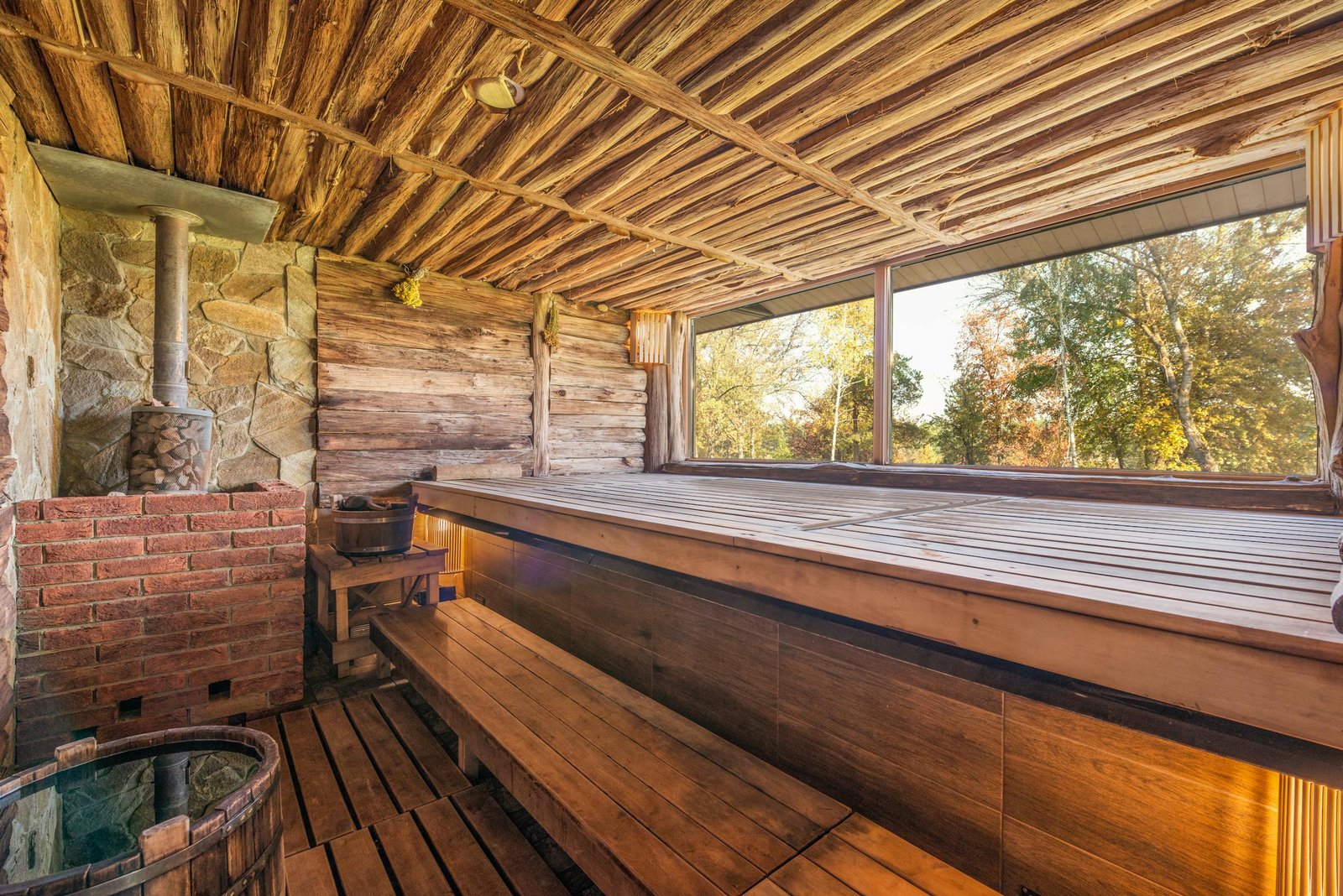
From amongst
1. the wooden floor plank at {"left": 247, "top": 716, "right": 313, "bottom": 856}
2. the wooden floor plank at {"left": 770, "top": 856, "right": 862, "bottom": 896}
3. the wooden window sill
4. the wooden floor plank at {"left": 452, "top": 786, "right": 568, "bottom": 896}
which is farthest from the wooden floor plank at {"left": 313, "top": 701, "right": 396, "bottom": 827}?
the wooden window sill

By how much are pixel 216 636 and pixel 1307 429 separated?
6.53 m

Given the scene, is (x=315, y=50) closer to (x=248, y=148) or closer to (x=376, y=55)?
(x=376, y=55)

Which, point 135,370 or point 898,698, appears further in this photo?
point 135,370

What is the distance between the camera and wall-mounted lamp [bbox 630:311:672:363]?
5.75m

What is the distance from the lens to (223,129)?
96.7 inches

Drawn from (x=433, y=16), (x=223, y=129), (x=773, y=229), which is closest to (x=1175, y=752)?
(x=433, y=16)

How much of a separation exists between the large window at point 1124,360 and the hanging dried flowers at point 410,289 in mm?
3711

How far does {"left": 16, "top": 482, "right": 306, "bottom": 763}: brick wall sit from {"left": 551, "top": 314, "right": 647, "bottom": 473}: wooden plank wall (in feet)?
8.47

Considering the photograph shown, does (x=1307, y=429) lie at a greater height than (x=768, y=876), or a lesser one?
greater

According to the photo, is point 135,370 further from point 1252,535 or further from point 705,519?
point 1252,535

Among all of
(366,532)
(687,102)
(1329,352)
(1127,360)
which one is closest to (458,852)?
(366,532)

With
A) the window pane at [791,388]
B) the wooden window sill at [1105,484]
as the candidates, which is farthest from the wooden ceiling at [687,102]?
the window pane at [791,388]

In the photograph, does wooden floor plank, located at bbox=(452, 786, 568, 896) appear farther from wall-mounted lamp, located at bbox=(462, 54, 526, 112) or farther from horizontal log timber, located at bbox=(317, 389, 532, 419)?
horizontal log timber, located at bbox=(317, 389, 532, 419)

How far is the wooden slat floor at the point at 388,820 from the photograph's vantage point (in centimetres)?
175
